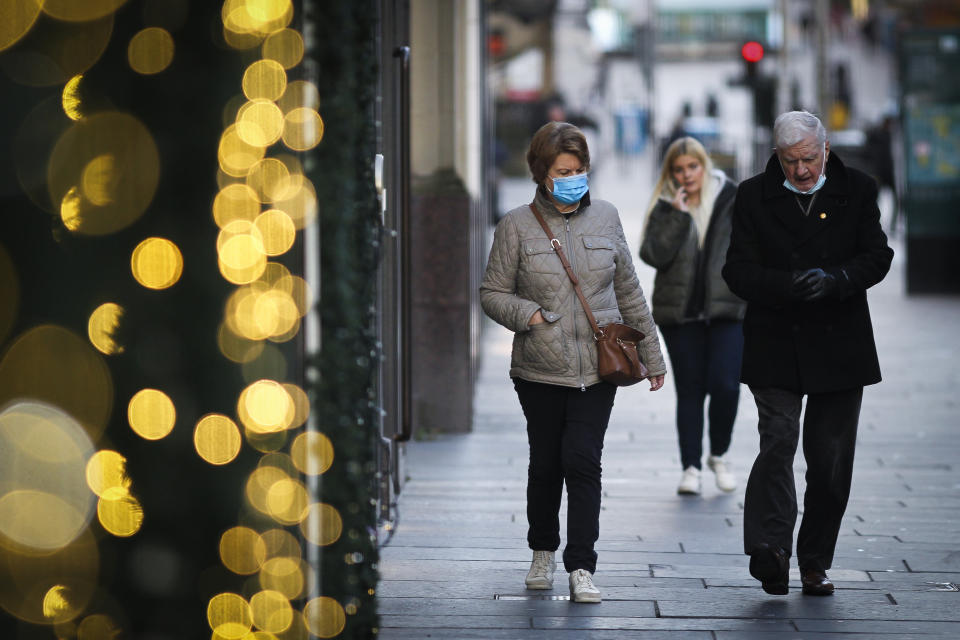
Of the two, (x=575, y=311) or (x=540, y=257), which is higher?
(x=540, y=257)

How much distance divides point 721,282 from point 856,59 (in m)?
70.9

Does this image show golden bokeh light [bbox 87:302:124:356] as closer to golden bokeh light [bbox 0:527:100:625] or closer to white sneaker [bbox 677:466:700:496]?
golden bokeh light [bbox 0:527:100:625]

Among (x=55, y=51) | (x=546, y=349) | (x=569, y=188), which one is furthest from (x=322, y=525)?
(x=569, y=188)

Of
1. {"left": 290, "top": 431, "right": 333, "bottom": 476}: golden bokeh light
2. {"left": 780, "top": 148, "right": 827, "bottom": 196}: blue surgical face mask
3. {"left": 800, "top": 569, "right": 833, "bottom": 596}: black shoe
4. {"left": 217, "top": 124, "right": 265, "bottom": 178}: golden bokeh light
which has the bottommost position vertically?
{"left": 800, "top": 569, "right": 833, "bottom": 596}: black shoe

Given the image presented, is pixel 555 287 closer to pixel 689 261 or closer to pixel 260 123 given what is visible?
pixel 260 123

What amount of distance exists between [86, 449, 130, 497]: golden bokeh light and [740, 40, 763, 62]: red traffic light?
18926 millimetres

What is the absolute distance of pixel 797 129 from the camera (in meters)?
5.20

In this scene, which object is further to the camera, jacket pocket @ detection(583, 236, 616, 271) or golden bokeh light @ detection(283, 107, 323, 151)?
jacket pocket @ detection(583, 236, 616, 271)

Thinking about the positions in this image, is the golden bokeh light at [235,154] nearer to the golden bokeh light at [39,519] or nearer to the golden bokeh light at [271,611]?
the golden bokeh light at [39,519]

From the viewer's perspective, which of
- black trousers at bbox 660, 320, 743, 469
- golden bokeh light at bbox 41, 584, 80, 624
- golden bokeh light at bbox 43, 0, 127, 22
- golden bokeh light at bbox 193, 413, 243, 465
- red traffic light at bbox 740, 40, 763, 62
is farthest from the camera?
red traffic light at bbox 740, 40, 763, 62

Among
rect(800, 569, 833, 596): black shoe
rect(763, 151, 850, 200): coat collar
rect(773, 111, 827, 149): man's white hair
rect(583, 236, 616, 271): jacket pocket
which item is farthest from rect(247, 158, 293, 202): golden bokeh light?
rect(800, 569, 833, 596): black shoe

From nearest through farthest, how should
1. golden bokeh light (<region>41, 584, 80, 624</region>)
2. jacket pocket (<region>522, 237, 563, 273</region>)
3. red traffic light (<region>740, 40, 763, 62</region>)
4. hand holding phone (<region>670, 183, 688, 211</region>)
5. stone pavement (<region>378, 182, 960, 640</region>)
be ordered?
golden bokeh light (<region>41, 584, 80, 624</region>) < stone pavement (<region>378, 182, 960, 640</region>) < jacket pocket (<region>522, 237, 563, 273</region>) < hand holding phone (<region>670, 183, 688, 211</region>) < red traffic light (<region>740, 40, 763, 62</region>)

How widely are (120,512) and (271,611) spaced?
0.44 m

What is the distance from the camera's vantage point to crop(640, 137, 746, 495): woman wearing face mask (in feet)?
23.9
